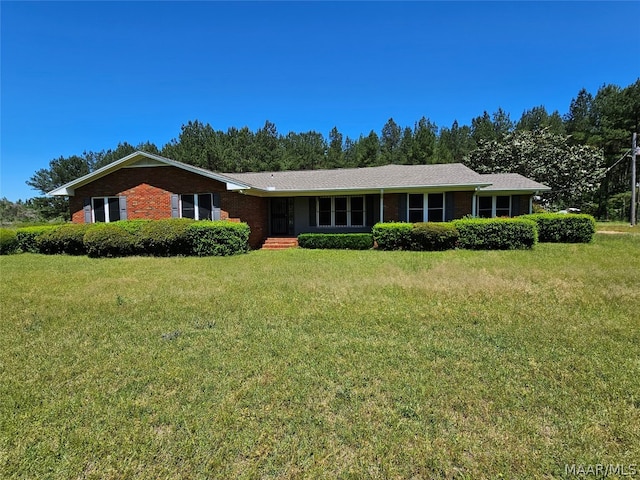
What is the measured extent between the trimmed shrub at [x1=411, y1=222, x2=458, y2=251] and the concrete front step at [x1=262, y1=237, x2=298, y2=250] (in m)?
5.44

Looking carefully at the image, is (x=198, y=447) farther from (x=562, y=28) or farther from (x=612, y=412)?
(x=562, y=28)

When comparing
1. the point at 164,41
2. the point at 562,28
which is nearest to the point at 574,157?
the point at 562,28

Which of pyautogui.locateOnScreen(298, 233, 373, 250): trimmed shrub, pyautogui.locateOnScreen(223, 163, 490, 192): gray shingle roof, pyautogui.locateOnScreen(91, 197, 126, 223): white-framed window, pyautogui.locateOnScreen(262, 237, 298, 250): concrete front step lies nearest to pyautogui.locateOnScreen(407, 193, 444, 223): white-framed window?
Answer: pyautogui.locateOnScreen(223, 163, 490, 192): gray shingle roof

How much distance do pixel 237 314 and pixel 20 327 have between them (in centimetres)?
312

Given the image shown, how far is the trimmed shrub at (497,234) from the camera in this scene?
41.5 feet

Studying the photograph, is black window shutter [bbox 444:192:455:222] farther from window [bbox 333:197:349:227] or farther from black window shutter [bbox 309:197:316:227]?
black window shutter [bbox 309:197:316:227]

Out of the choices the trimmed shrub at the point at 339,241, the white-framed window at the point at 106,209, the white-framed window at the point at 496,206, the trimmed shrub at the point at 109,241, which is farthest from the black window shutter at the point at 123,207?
the white-framed window at the point at 496,206

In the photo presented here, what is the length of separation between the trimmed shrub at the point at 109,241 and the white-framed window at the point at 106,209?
2.64 m

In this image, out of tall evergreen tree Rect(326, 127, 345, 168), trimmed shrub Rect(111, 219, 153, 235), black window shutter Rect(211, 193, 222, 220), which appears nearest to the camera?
trimmed shrub Rect(111, 219, 153, 235)

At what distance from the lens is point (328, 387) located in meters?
3.17

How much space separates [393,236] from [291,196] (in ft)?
20.0

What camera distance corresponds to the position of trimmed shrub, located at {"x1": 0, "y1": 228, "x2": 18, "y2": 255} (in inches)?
546

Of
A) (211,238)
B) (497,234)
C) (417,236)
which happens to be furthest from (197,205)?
(497,234)

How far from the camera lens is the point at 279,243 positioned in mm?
15664
